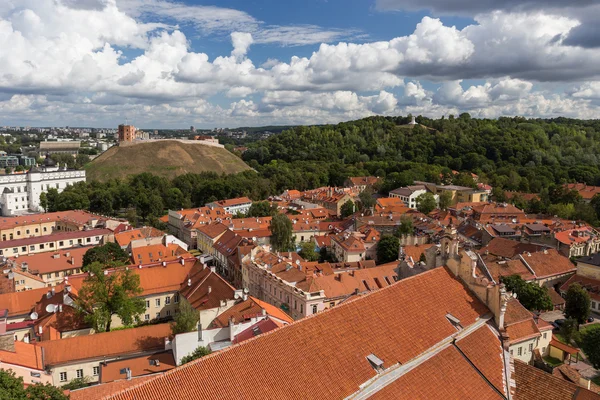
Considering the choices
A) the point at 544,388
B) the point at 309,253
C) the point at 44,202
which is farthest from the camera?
the point at 44,202

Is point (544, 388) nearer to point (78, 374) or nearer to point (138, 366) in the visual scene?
point (138, 366)

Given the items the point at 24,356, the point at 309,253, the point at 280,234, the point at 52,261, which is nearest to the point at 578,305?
the point at 309,253

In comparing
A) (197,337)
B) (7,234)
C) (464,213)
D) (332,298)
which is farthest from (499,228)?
(7,234)

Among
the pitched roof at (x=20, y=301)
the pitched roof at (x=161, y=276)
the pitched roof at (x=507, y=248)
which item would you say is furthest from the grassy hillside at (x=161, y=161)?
the pitched roof at (x=507, y=248)

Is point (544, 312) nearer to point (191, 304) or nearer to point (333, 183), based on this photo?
point (191, 304)

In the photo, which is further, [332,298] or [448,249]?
[332,298]

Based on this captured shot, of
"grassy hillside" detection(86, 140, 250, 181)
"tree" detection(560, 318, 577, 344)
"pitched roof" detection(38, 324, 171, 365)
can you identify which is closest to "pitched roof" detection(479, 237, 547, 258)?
"tree" detection(560, 318, 577, 344)

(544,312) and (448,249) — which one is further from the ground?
(448,249)
